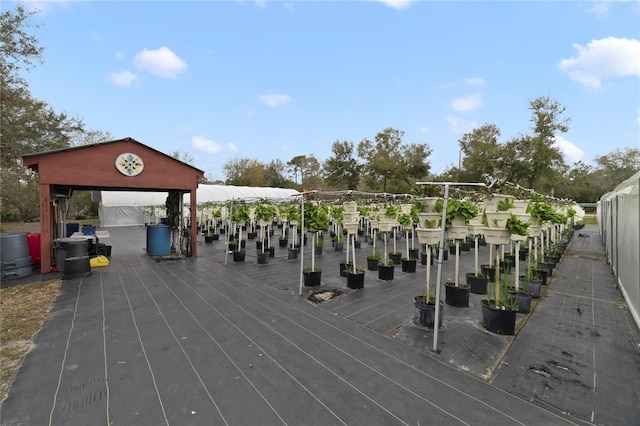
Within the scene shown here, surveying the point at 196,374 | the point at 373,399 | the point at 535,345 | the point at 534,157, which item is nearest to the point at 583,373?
the point at 535,345

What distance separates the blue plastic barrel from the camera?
29.6 feet

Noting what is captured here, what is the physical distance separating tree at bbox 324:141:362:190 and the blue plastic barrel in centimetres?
2607

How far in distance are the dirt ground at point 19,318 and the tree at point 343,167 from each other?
1175 inches

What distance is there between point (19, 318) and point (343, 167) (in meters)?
31.8

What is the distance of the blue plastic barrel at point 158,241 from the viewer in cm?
903

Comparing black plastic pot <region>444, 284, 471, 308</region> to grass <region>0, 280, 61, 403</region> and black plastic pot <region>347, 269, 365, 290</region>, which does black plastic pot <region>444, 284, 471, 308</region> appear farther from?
grass <region>0, 280, 61, 403</region>

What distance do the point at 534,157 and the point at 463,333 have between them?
70.1 ft

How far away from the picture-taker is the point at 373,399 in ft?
7.78

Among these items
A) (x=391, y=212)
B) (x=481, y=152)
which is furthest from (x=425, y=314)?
(x=481, y=152)

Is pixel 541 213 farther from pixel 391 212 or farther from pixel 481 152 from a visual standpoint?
pixel 481 152

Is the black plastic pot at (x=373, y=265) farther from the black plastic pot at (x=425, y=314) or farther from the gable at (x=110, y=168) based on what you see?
the gable at (x=110, y=168)

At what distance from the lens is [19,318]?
412cm

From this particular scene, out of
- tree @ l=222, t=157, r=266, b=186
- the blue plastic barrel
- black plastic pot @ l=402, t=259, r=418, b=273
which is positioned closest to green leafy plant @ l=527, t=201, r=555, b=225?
black plastic pot @ l=402, t=259, r=418, b=273

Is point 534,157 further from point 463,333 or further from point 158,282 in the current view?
point 158,282
